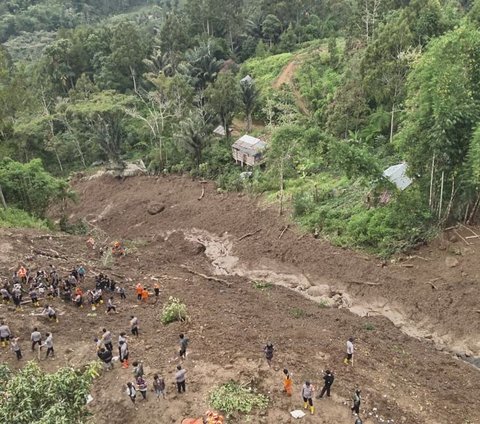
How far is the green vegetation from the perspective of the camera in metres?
9.27

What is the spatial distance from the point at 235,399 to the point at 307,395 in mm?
2121

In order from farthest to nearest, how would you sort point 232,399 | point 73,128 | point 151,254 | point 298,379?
point 73,128, point 151,254, point 298,379, point 232,399

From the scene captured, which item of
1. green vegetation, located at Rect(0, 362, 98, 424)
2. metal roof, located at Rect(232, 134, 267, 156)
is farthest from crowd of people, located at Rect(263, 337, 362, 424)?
metal roof, located at Rect(232, 134, 267, 156)

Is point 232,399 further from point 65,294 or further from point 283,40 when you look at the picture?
point 283,40

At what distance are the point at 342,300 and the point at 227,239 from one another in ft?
30.7

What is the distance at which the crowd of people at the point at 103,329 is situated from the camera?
49.6 feet

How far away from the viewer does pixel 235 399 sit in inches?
595

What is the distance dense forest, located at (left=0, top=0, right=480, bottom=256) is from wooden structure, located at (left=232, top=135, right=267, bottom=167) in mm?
1202

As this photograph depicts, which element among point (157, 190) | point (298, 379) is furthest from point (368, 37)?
point (298, 379)

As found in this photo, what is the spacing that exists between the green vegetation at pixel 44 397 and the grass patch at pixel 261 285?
15578 mm

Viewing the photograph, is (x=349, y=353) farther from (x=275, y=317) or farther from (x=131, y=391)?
(x=131, y=391)

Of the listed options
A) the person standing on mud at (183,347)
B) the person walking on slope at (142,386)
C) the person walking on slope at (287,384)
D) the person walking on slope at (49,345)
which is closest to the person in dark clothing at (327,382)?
the person walking on slope at (287,384)

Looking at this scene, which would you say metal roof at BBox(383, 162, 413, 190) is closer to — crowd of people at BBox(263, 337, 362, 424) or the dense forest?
the dense forest

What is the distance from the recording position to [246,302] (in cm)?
2292
